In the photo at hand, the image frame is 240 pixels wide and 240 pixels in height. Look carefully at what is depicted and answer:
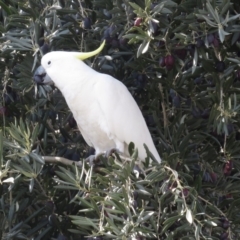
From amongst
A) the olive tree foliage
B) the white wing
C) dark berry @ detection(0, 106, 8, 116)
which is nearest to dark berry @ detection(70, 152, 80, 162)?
the olive tree foliage

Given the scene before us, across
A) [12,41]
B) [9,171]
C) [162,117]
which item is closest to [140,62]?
[162,117]

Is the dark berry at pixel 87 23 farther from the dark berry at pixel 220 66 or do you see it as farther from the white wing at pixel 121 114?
the dark berry at pixel 220 66

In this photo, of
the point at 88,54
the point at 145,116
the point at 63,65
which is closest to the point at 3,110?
the point at 63,65

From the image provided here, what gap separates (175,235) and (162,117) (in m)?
0.57

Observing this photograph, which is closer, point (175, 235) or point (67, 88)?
point (175, 235)

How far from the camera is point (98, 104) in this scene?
2.20 meters

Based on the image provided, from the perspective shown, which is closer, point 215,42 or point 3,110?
point 215,42

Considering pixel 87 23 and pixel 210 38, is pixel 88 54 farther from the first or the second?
pixel 210 38

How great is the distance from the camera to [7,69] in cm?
213

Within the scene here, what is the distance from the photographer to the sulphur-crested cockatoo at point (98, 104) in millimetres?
2137

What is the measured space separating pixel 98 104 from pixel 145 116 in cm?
18

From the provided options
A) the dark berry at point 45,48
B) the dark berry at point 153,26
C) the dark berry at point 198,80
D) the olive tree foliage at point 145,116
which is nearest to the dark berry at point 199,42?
the olive tree foliage at point 145,116

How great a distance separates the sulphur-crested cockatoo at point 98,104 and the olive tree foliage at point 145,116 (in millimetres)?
47

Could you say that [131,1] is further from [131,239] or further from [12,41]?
[131,239]
